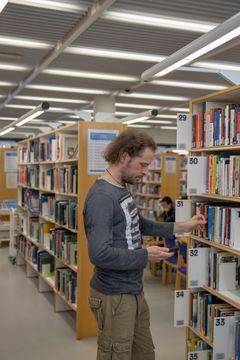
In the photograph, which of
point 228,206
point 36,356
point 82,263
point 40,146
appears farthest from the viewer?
point 40,146

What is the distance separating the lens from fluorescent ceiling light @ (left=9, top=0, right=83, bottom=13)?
13.4ft

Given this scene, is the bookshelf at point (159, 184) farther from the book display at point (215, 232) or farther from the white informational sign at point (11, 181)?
the book display at point (215, 232)

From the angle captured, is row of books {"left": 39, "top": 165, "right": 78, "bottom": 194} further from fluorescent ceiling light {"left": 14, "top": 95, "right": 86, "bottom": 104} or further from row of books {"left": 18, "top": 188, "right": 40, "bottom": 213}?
fluorescent ceiling light {"left": 14, "top": 95, "right": 86, "bottom": 104}

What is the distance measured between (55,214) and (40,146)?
1.38m

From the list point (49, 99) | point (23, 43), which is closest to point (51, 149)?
point (23, 43)

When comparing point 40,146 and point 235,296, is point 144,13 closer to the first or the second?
point 40,146

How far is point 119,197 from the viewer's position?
83.4 inches

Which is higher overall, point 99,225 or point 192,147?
point 192,147

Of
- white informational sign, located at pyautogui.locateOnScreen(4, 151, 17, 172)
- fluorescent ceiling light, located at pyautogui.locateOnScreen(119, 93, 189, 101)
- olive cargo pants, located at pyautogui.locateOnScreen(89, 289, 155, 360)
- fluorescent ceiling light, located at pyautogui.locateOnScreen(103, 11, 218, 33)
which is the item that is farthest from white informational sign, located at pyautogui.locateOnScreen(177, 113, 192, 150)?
white informational sign, located at pyautogui.locateOnScreen(4, 151, 17, 172)

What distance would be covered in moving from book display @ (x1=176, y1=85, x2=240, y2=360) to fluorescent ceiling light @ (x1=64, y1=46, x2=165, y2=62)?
9.67 feet

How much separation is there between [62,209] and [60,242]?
0.40 m

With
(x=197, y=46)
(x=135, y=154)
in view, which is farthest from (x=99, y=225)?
(x=197, y=46)

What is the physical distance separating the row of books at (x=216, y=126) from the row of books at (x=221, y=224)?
1.45 ft

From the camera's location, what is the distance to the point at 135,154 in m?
2.17
